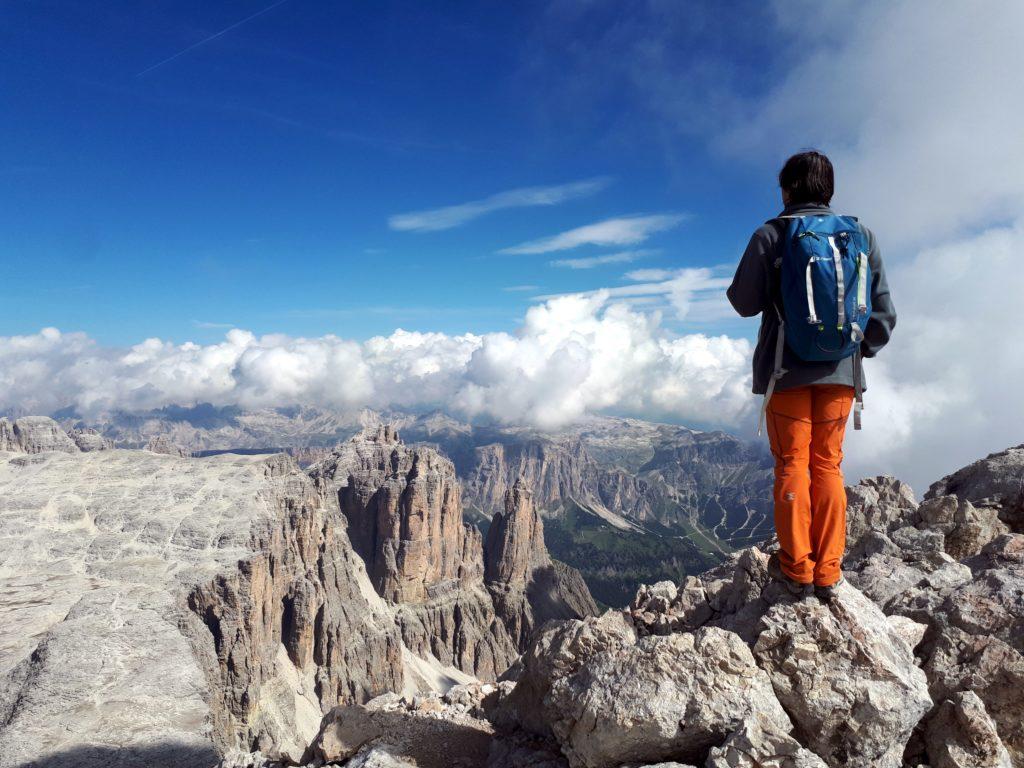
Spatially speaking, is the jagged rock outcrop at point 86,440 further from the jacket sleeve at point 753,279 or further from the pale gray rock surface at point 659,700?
the jacket sleeve at point 753,279

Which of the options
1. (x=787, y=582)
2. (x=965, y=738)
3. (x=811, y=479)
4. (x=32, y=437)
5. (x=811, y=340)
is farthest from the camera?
(x=32, y=437)

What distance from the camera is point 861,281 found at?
594 centimetres

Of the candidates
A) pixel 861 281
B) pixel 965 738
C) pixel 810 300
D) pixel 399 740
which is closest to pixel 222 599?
pixel 399 740

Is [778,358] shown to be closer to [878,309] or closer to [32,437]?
[878,309]

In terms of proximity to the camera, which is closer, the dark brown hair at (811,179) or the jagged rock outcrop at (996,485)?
the dark brown hair at (811,179)

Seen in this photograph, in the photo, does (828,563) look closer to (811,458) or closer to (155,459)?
(811,458)

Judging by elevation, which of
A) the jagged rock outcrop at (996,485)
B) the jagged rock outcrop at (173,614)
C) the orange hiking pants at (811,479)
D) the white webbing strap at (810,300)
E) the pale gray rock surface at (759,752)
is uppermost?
the white webbing strap at (810,300)

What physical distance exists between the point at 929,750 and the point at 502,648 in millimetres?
135915

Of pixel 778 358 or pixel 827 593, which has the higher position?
pixel 778 358

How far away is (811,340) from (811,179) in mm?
2053

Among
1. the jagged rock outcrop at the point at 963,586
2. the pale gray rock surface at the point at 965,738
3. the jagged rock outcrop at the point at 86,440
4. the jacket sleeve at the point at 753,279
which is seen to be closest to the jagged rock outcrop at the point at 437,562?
the jagged rock outcrop at the point at 86,440

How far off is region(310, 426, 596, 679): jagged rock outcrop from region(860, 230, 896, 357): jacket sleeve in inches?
4908

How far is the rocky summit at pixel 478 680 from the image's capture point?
5.77m

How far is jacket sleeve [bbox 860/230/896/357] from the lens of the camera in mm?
6411
